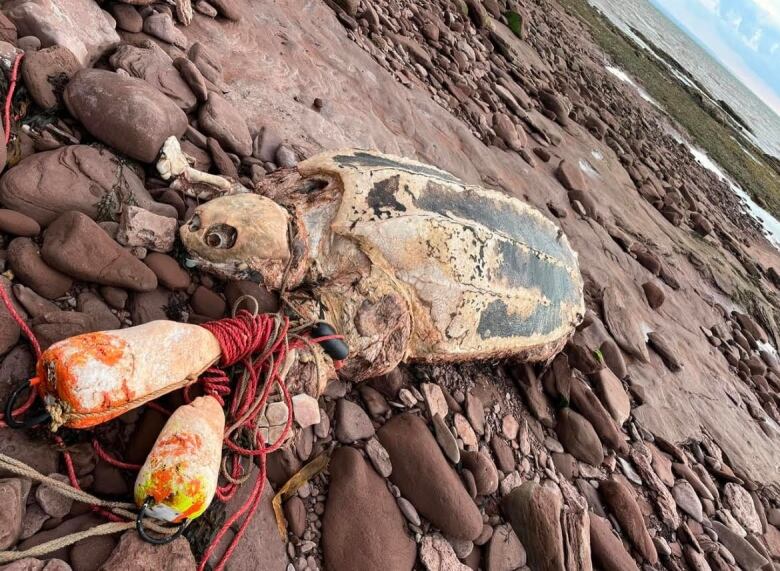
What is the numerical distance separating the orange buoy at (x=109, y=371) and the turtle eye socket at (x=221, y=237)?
0.68 metres

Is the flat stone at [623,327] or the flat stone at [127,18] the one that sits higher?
the flat stone at [127,18]

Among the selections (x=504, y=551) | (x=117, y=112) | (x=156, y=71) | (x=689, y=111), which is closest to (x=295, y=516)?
(x=504, y=551)

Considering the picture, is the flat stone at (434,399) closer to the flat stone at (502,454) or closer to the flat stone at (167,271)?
the flat stone at (502,454)

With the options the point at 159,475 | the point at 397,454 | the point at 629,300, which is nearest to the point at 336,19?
the point at 629,300

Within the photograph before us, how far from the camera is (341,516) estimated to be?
2250mm

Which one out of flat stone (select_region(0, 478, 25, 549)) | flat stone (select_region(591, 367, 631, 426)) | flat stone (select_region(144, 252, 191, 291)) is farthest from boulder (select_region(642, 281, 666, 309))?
flat stone (select_region(0, 478, 25, 549))

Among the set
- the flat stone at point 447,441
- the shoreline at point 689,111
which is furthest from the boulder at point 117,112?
the shoreline at point 689,111

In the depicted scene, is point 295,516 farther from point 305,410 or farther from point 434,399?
point 434,399

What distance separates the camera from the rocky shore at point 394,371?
204 cm

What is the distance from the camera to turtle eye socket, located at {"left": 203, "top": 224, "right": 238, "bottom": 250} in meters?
2.44

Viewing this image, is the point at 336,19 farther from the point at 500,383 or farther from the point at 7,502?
the point at 7,502

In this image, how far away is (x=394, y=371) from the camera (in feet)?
9.90

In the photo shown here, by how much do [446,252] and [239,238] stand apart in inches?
45.1

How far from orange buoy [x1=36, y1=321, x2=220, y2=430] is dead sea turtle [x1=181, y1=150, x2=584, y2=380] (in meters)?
0.79
